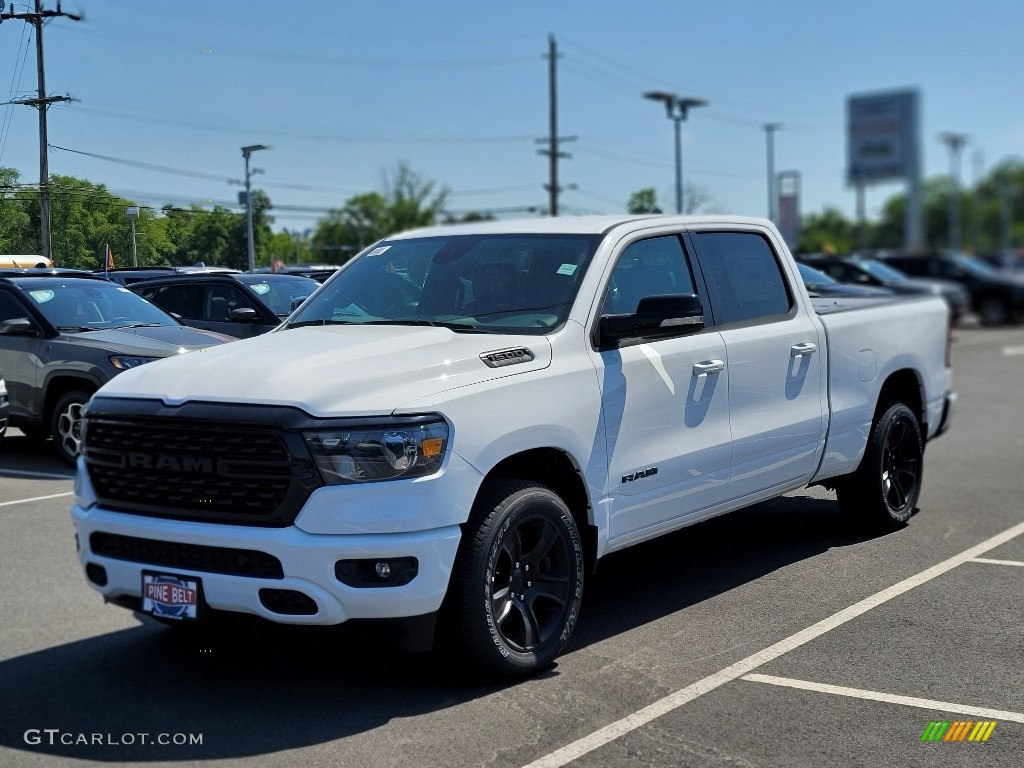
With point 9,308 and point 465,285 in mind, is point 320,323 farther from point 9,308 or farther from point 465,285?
point 9,308

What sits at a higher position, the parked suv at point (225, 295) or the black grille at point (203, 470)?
the parked suv at point (225, 295)

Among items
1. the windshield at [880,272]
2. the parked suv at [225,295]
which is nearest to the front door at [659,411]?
the parked suv at [225,295]

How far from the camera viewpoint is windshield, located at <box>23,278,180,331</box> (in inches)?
435

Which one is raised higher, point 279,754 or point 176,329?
point 176,329

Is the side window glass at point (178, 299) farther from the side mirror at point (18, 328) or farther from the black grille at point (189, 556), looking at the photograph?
the black grille at point (189, 556)

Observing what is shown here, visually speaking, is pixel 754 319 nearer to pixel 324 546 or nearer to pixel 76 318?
pixel 324 546

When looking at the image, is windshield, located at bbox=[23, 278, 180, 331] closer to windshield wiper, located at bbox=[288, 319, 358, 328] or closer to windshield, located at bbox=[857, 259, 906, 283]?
windshield wiper, located at bbox=[288, 319, 358, 328]

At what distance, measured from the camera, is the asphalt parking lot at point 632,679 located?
4.40 metres

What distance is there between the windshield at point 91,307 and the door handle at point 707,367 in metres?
6.33

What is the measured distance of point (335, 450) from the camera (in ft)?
15.0

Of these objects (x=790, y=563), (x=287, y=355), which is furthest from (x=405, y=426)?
(x=790, y=563)

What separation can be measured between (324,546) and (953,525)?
205 inches

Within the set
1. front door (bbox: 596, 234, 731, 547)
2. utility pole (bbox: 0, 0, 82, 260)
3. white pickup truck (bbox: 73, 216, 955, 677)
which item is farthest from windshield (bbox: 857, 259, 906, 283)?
front door (bbox: 596, 234, 731, 547)

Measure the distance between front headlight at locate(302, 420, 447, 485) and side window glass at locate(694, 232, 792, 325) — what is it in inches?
92.3
